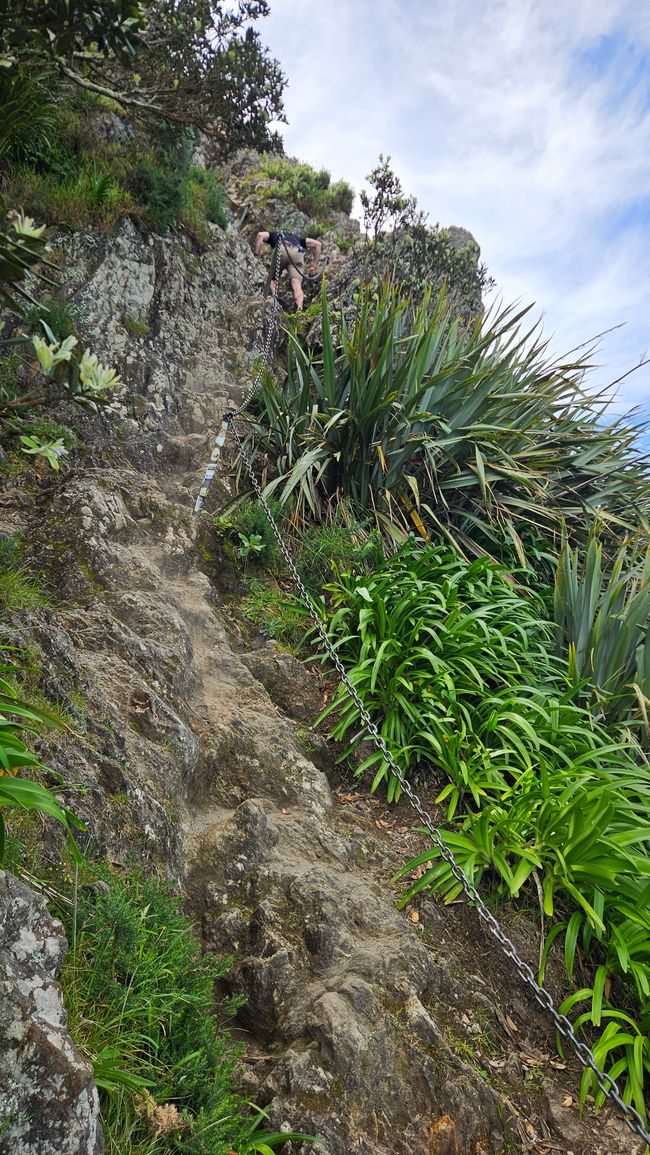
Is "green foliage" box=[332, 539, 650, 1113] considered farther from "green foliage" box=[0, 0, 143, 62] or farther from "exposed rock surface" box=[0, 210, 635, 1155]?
"green foliage" box=[0, 0, 143, 62]

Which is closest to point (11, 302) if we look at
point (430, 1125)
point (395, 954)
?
point (395, 954)

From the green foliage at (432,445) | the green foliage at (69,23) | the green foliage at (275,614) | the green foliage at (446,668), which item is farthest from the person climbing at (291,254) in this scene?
the green foliage at (69,23)

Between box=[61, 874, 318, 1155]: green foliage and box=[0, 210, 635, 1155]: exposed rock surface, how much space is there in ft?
0.66

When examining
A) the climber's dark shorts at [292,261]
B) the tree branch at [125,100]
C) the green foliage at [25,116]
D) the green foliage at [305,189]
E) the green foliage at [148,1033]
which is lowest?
the green foliage at [148,1033]

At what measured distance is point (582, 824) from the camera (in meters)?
3.16

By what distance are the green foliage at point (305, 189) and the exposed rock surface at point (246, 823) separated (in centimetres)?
1137

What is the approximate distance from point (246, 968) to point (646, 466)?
572 cm

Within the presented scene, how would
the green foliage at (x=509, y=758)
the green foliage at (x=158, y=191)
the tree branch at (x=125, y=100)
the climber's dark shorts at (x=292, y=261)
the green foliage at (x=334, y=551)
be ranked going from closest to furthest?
1. the green foliage at (x=509, y=758)
2. the tree branch at (x=125, y=100)
3. the green foliage at (x=334, y=551)
4. the green foliage at (x=158, y=191)
5. the climber's dark shorts at (x=292, y=261)

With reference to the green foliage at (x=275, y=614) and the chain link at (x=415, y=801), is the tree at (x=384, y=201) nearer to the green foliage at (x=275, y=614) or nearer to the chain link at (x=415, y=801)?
the chain link at (x=415, y=801)

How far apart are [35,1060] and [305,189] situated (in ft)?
53.2

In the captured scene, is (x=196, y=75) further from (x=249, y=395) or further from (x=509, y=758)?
(x=509, y=758)

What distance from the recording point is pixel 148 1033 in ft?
6.67

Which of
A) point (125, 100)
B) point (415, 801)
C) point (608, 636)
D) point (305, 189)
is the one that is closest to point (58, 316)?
point (125, 100)

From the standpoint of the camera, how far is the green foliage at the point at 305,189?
14242 millimetres
